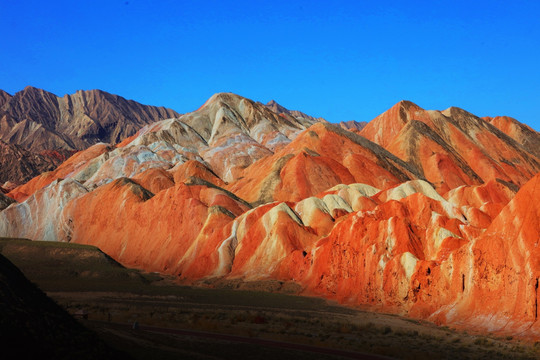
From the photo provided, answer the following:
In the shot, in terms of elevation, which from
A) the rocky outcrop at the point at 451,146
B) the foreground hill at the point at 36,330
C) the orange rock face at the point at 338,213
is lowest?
the foreground hill at the point at 36,330

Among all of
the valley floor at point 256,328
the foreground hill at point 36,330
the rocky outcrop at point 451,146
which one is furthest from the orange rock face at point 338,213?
the foreground hill at point 36,330

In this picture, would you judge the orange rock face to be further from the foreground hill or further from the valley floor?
the foreground hill

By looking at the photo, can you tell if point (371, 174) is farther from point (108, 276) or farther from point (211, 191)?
point (108, 276)

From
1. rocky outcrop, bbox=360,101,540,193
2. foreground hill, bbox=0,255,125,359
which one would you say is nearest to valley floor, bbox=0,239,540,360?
foreground hill, bbox=0,255,125,359

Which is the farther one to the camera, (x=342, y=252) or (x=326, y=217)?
(x=326, y=217)

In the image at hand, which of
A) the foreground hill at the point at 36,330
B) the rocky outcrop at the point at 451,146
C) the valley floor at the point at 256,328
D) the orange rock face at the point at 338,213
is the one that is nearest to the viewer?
the foreground hill at the point at 36,330

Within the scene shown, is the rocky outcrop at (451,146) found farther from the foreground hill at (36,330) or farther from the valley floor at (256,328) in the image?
the foreground hill at (36,330)

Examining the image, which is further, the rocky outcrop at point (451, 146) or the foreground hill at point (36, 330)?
the rocky outcrop at point (451, 146)

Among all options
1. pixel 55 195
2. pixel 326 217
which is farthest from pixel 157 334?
pixel 55 195
